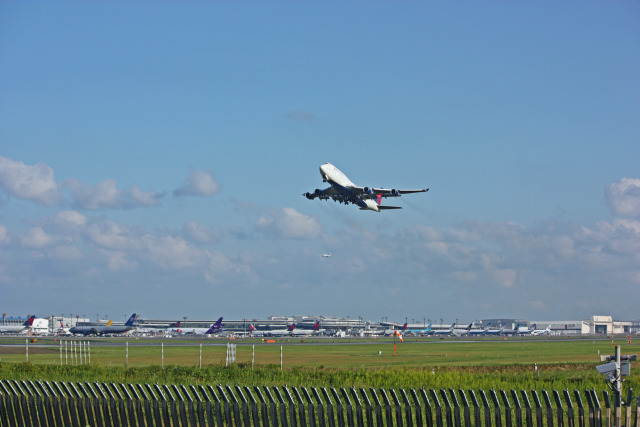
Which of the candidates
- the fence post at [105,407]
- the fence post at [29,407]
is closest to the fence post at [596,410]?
the fence post at [105,407]

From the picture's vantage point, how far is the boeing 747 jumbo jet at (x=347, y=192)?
64.4 m

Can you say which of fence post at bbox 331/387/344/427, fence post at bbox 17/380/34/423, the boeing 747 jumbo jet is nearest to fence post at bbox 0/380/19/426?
fence post at bbox 17/380/34/423

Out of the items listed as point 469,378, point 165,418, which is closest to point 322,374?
point 469,378

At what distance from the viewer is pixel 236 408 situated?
→ 1426 cm

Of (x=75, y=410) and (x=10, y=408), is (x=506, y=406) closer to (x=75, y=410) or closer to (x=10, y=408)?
(x=75, y=410)

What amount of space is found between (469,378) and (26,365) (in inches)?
892

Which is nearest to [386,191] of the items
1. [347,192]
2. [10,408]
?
[347,192]

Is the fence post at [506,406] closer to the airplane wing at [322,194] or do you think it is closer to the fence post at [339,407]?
the fence post at [339,407]

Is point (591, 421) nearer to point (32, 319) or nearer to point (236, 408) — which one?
point (236, 408)

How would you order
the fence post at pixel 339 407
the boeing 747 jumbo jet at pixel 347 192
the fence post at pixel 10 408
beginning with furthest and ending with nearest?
1. the boeing 747 jumbo jet at pixel 347 192
2. the fence post at pixel 10 408
3. the fence post at pixel 339 407

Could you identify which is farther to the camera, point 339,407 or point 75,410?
point 75,410

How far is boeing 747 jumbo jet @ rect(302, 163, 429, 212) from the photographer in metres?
64.4

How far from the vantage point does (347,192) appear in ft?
219

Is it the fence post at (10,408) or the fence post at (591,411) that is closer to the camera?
the fence post at (591,411)
